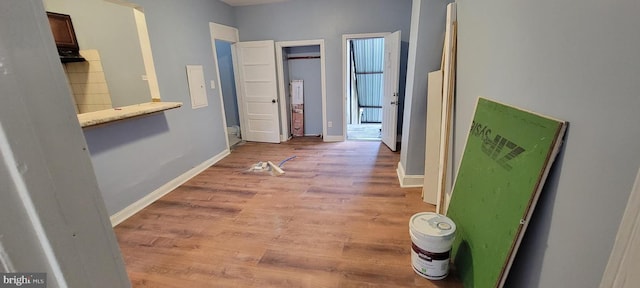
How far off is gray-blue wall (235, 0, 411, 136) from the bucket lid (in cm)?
350

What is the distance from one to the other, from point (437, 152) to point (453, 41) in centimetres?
106

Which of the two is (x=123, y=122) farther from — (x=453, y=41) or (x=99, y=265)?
(x=453, y=41)

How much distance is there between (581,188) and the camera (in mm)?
896

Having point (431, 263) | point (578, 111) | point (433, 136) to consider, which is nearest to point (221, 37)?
point (433, 136)

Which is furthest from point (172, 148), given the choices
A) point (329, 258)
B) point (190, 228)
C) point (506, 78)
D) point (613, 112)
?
point (613, 112)

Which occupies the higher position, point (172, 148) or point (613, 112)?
point (613, 112)

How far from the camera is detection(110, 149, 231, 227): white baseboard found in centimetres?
256

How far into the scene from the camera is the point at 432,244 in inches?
63.8

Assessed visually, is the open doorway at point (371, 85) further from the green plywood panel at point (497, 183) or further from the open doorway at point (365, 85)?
the green plywood panel at point (497, 183)

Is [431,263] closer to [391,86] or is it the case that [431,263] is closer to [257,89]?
[391,86]

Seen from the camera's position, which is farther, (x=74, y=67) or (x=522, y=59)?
(x=74, y=67)

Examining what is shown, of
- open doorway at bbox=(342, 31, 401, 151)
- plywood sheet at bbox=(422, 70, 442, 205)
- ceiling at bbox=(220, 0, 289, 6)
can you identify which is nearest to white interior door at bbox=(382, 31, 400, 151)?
open doorway at bbox=(342, 31, 401, 151)

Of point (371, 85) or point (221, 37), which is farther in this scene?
point (371, 85)

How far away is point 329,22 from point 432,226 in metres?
4.03
